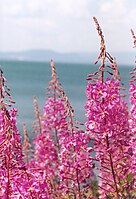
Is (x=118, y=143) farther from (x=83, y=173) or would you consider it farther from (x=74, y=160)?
(x=83, y=173)

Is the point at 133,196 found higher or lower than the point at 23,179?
lower

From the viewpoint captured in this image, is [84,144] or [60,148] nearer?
[84,144]

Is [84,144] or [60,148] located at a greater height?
[84,144]

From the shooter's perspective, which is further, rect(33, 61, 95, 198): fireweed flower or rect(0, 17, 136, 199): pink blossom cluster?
rect(33, 61, 95, 198): fireweed flower

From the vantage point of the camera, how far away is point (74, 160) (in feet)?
22.6

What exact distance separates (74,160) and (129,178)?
1.13m

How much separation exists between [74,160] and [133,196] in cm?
207

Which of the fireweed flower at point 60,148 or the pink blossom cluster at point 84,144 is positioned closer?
the pink blossom cluster at point 84,144

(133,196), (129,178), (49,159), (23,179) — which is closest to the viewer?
(23,179)

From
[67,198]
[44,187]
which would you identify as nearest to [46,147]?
[67,198]

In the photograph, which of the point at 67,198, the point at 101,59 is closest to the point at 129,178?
the point at 67,198

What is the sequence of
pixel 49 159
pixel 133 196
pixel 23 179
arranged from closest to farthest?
pixel 23 179, pixel 133 196, pixel 49 159

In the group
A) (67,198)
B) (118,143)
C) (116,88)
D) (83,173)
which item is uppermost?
(116,88)

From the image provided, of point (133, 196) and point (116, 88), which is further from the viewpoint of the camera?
point (133, 196)
